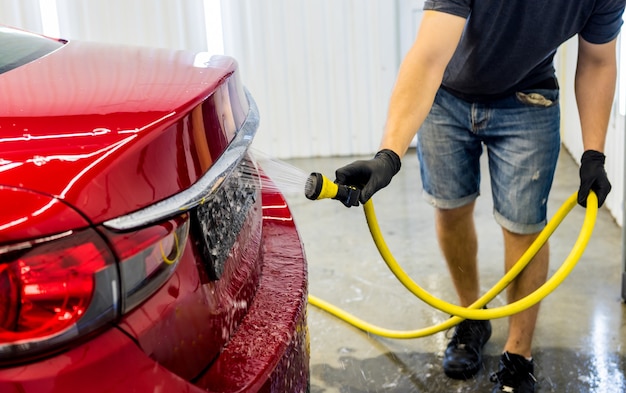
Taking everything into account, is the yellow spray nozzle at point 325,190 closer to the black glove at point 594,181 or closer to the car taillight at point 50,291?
the car taillight at point 50,291

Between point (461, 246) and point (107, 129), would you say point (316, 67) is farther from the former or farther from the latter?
point (107, 129)

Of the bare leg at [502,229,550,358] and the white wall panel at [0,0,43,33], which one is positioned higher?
the white wall panel at [0,0,43,33]

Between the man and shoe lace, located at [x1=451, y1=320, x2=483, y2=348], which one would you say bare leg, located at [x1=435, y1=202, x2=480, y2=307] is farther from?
shoe lace, located at [x1=451, y1=320, x2=483, y2=348]

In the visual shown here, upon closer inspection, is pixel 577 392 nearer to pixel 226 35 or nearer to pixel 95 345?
pixel 95 345

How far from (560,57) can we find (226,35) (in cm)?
265

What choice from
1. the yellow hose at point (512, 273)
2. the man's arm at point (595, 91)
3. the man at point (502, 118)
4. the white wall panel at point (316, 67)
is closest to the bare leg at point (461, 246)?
the man at point (502, 118)

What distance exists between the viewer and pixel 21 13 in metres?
5.50

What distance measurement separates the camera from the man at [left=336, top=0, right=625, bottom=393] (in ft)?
6.59

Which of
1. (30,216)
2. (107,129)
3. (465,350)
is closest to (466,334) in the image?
(465,350)

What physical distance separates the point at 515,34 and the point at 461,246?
83 centimetres

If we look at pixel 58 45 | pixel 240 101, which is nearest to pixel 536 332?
pixel 240 101

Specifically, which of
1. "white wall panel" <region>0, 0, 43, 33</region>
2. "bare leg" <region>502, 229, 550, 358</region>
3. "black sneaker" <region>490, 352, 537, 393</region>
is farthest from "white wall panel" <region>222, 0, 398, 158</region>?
"black sneaker" <region>490, 352, 537, 393</region>

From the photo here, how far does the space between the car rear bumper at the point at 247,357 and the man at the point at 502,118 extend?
1.32 feet

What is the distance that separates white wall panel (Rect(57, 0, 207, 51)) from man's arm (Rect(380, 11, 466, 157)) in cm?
391
